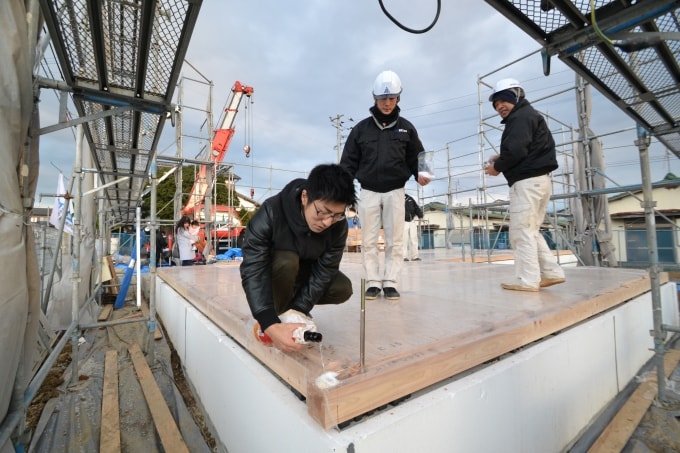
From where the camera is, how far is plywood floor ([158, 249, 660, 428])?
105 cm

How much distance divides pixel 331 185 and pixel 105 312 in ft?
19.8

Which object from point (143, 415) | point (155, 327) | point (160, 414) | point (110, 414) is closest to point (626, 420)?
point (160, 414)

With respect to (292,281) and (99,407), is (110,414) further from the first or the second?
(292,281)

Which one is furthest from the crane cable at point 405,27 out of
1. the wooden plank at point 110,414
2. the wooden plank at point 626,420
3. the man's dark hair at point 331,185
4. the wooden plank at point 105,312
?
the wooden plank at point 105,312

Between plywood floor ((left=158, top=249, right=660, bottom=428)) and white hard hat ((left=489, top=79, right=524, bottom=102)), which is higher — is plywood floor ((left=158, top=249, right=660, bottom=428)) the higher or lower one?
the lower one

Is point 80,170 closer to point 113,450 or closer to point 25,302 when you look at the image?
point 25,302

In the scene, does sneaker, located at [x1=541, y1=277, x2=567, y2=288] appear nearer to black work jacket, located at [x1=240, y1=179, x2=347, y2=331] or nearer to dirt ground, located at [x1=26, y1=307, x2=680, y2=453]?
dirt ground, located at [x1=26, y1=307, x2=680, y2=453]

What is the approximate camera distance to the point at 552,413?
164 centimetres

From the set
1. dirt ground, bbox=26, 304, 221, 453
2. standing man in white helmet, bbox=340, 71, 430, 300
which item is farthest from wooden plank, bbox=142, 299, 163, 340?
standing man in white helmet, bbox=340, 71, 430, 300

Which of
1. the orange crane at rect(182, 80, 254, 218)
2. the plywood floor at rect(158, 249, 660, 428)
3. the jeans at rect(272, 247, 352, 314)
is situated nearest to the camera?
the plywood floor at rect(158, 249, 660, 428)

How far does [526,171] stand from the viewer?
239cm

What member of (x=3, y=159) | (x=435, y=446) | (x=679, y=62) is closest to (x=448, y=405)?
(x=435, y=446)

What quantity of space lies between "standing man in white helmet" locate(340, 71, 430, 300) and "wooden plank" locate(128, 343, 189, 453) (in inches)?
56.5

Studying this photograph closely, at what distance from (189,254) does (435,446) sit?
6.72 meters
